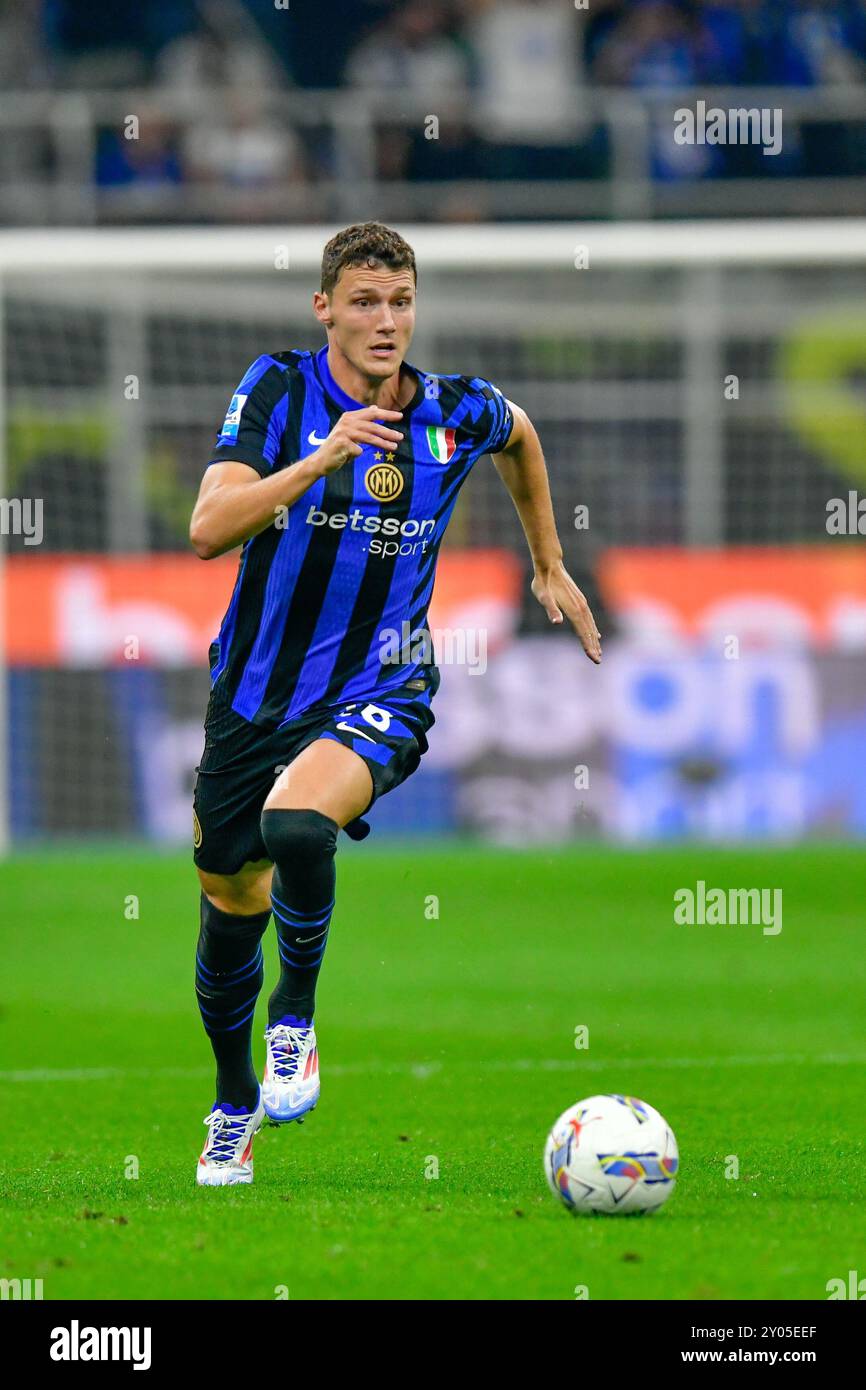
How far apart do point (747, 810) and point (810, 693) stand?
1.09m

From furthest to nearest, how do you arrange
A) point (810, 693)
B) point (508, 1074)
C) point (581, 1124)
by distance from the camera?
point (810, 693), point (508, 1074), point (581, 1124)

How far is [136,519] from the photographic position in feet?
59.3

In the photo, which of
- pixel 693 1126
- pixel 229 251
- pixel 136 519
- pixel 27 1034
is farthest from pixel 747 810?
pixel 693 1126

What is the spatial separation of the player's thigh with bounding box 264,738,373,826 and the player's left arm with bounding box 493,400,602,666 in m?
1.07

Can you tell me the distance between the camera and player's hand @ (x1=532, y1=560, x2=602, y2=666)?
21.8 feet

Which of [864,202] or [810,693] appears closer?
[810,693]

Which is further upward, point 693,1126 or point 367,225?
point 367,225

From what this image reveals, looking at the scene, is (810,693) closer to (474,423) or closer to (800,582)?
(800,582)

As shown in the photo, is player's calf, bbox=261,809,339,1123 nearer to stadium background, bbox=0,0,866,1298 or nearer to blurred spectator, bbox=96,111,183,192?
stadium background, bbox=0,0,866,1298

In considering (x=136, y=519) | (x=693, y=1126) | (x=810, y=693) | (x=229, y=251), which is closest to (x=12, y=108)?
(x=136, y=519)

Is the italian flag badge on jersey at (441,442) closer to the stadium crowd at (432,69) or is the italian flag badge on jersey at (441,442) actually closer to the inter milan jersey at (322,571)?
the inter milan jersey at (322,571)

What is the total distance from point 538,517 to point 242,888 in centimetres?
153
